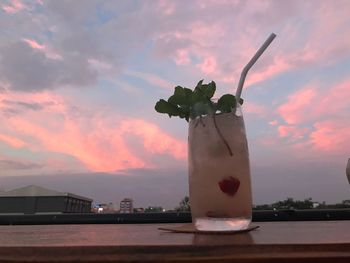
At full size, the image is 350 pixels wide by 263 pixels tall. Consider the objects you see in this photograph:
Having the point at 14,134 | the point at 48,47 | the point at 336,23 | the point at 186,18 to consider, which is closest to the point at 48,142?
the point at 14,134

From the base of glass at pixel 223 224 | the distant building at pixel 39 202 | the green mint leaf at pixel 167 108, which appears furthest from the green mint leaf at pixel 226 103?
the distant building at pixel 39 202

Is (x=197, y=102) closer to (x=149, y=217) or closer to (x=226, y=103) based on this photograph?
(x=226, y=103)

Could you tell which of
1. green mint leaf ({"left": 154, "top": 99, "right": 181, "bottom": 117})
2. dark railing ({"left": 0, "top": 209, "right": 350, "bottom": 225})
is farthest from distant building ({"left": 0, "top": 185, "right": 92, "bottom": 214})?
green mint leaf ({"left": 154, "top": 99, "right": 181, "bottom": 117})

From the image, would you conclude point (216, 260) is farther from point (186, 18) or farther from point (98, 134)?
point (98, 134)

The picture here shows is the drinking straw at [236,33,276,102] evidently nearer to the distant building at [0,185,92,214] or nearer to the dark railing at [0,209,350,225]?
the dark railing at [0,209,350,225]

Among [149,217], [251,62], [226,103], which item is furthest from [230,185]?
[149,217]

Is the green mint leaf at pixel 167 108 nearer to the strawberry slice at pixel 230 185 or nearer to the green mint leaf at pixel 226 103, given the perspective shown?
the green mint leaf at pixel 226 103
